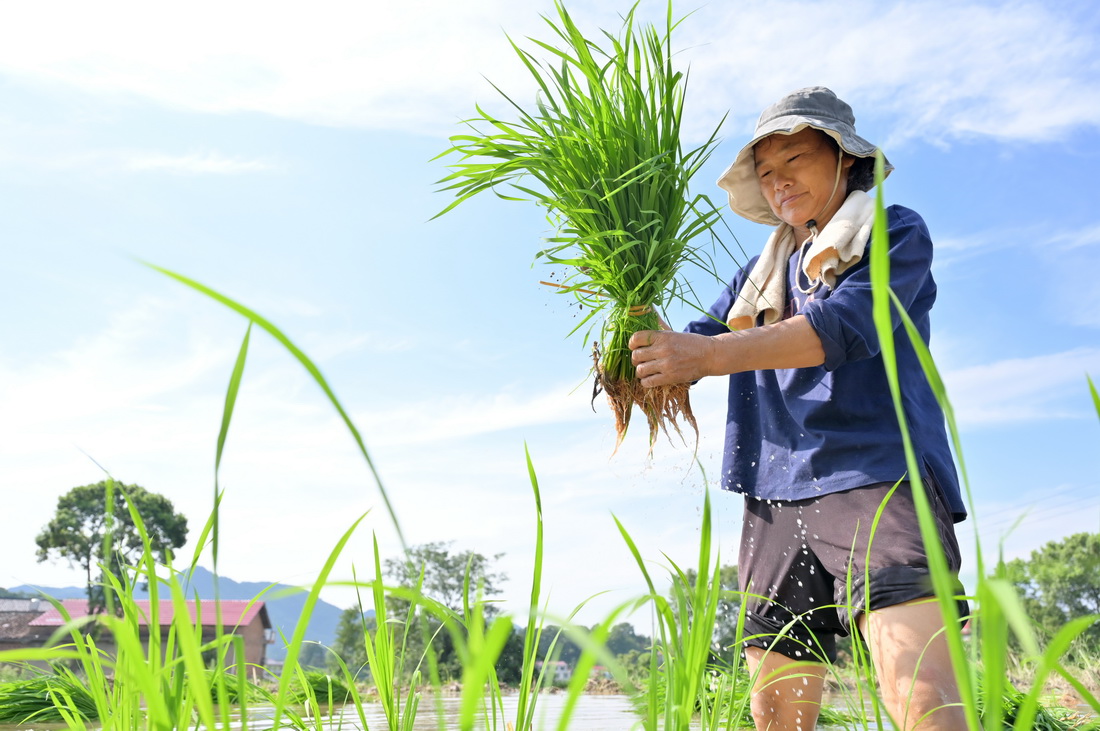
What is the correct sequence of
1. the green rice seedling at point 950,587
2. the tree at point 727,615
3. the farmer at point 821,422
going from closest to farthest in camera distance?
the green rice seedling at point 950,587, the tree at point 727,615, the farmer at point 821,422

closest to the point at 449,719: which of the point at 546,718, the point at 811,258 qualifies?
the point at 546,718

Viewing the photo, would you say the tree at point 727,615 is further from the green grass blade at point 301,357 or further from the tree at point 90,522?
the tree at point 90,522

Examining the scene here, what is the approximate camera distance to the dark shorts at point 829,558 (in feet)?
5.67

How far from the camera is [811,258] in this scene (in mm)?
2066

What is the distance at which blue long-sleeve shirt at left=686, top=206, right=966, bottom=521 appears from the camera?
1.81 meters

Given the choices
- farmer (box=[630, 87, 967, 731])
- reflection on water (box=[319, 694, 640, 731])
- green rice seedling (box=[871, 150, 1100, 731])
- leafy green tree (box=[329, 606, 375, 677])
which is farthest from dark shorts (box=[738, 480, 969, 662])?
green rice seedling (box=[871, 150, 1100, 731])

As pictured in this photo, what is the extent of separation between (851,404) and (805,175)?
0.66 metres

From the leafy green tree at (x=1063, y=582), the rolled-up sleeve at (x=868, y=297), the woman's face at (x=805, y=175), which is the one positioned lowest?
the leafy green tree at (x=1063, y=582)

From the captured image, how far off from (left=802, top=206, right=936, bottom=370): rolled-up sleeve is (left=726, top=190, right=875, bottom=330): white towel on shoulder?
40 millimetres

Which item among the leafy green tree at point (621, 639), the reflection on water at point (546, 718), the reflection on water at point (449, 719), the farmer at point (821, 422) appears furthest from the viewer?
the reflection on water at point (546, 718)

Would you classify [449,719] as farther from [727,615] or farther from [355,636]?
[355,636]

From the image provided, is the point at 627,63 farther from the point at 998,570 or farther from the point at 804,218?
the point at 998,570

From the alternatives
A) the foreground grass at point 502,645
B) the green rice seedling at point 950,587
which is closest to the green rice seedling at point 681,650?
the foreground grass at point 502,645

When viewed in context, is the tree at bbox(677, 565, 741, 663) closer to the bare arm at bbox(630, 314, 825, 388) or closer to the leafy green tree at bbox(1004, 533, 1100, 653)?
the bare arm at bbox(630, 314, 825, 388)
